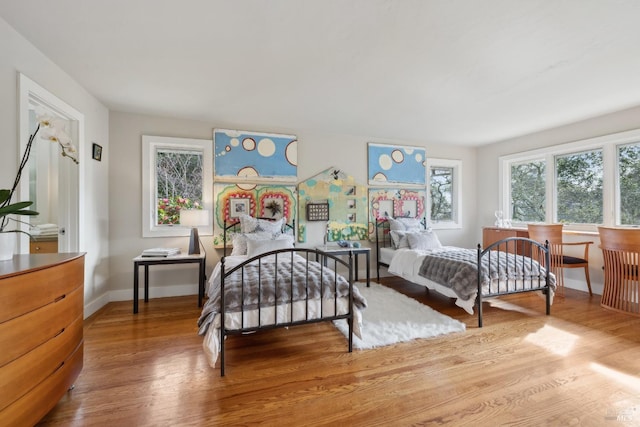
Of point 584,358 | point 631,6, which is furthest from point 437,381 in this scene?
point 631,6

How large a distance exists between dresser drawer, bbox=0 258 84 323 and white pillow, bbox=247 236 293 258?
72.4 inches

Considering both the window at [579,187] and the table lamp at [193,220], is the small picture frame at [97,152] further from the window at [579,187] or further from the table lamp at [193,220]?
the window at [579,187]

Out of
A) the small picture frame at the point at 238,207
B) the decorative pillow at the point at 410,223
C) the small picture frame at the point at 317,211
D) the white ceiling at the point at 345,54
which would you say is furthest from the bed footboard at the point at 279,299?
the decorative pillow at the point at 410,223

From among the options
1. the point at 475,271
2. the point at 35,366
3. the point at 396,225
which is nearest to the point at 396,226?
the point at 396,225

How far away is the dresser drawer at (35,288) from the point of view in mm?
1285

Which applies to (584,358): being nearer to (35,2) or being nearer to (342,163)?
(342,163)

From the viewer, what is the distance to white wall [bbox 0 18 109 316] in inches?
81.5

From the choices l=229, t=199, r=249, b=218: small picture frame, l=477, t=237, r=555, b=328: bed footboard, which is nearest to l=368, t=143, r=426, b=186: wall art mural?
l=229, t=199, r=249, b=218: small picture frame

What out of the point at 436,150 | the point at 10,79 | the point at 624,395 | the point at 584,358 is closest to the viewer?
the point at 624,395

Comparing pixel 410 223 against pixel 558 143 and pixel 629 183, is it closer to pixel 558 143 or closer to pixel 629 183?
pixel 558 143

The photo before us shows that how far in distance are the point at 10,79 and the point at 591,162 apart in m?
6.52

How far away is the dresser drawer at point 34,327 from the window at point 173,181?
2.34 m

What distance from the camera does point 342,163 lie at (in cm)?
489

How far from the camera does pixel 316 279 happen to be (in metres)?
2.47
